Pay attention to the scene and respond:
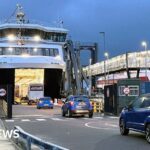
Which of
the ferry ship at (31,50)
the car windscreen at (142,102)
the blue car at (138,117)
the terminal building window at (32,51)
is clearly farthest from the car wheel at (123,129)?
the terminal building window at (32,51)

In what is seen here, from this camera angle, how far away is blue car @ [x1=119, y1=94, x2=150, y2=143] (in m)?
16.8

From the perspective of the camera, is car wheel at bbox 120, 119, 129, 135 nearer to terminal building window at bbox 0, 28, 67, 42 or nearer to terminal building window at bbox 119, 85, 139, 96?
terminal building window at bbox 119, 85, 139, 96

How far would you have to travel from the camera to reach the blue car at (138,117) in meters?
16.8

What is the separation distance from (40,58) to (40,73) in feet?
23.2

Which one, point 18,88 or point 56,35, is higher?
point 56,35

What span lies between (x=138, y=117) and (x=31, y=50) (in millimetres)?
67720

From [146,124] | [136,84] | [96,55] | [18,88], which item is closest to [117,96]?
[136,84]

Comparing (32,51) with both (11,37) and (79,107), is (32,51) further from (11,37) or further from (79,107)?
(79,107)

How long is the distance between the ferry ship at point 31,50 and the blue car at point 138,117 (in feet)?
198

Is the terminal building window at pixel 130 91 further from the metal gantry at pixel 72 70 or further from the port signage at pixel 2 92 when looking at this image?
the metal gantry at pixel 72 70

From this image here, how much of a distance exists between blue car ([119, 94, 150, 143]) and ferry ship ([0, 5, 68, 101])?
6031cm

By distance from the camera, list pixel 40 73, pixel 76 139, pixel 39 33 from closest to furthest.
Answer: pixel 76 139, pixel 39 33, pixel 40 73

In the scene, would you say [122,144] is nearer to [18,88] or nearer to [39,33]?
[39,33]

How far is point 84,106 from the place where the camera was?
1468 inches
